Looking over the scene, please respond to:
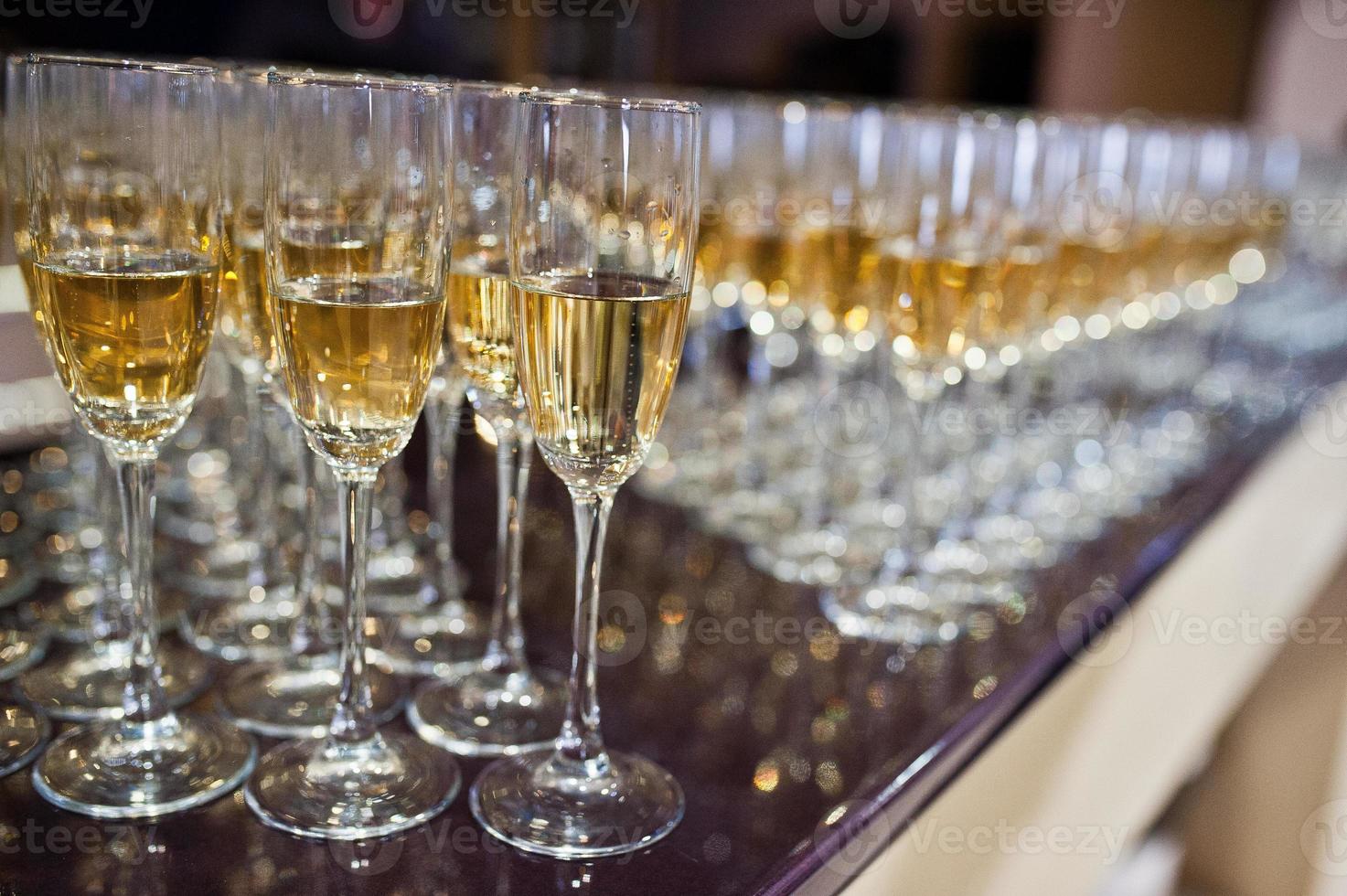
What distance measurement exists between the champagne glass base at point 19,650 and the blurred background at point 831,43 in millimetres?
1678

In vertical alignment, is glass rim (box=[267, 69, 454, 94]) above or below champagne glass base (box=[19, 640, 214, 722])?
above

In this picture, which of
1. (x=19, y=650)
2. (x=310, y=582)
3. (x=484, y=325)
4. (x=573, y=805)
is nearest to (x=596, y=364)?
(x=484, y=325)

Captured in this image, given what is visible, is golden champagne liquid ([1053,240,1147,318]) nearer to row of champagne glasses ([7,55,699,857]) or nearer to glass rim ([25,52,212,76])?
row of champagne glasses ([7,55,699,857])

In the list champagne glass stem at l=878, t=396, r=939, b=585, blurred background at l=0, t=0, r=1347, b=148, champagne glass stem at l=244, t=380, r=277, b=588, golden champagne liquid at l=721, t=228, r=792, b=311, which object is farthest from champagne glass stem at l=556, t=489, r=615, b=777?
blurred background at l=0, t=0, r=1347, b=148

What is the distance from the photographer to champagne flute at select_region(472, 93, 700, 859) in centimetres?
62

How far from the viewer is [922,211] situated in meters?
1.07

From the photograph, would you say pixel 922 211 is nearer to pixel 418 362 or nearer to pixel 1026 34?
pixel 418 362

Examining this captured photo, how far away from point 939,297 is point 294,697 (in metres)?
0.58

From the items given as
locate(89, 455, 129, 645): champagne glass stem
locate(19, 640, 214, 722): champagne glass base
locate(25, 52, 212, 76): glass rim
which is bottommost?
locate(19, 640, 214, 722): champagne glass base

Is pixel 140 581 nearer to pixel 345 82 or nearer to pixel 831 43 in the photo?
pixel 345 82

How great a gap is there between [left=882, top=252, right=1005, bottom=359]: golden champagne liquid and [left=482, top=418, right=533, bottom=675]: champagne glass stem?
14.3 inches

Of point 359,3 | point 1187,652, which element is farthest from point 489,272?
point 359,3

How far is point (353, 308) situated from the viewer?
2.03 ft

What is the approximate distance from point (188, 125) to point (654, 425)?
0.89 ft
